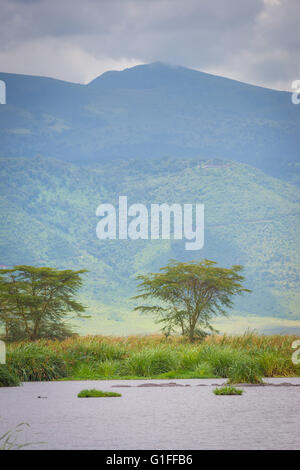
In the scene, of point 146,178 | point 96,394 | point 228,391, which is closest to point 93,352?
point 96,394

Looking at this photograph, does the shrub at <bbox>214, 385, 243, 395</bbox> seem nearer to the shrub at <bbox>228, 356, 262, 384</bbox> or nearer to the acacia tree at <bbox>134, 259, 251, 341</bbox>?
the shrub at <bbox>228, 356, 262, 384</bbox>

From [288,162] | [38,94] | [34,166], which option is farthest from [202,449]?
[38,94]

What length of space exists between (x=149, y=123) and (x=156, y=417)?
161054 mm

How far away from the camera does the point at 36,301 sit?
27344 mm

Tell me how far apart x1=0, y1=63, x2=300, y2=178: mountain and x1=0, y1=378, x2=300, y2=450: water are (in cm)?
14024

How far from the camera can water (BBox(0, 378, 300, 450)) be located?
8555 mm

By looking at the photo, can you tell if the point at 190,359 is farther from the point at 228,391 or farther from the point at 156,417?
the point at 156,417

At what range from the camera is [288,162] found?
154 m

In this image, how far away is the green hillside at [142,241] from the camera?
11131cm

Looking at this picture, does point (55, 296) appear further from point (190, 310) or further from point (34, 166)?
point (34, 166)

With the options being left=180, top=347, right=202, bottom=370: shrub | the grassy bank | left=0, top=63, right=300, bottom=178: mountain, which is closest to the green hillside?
left=0, top=63, right=300, bottom=178: mountain

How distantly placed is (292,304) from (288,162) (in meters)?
52.4

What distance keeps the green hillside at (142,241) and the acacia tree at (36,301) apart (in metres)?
70.9

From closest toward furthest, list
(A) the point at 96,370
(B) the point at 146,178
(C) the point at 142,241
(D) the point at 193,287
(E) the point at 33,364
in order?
(E) the point at 33,364 < (A) the point at 96,370 < (D) the point at 193,287 < (C) the point at 142,241 < (B) the point at 146,178
